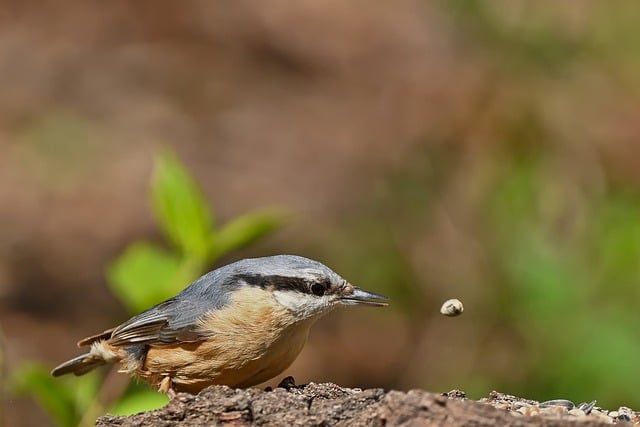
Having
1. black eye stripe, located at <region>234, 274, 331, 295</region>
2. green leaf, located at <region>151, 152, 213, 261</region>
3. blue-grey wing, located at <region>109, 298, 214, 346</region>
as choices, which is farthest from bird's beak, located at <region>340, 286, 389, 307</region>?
green leaf, located at <region>151, 152, 213, 261</region>

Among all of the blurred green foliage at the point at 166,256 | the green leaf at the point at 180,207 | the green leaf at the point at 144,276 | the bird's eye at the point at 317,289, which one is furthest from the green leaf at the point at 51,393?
the bird's eye at the point at 317,289

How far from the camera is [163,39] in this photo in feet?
47.7

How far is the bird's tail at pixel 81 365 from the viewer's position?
512cm

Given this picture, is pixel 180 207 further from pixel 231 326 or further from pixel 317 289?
pixel 317 289

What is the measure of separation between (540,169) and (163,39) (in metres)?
7.41

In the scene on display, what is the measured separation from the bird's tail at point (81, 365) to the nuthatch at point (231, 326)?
279 millimetres

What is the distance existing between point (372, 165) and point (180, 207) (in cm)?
812

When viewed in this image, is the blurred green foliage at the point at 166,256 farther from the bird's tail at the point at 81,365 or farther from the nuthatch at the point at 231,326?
the bird's tail at the point at 81,365

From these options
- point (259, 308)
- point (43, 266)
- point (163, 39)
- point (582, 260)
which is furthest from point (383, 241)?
point (163, 39)

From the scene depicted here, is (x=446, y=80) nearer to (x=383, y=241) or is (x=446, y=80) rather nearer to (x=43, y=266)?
(x=383, y=241)

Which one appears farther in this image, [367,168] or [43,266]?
[367,168]

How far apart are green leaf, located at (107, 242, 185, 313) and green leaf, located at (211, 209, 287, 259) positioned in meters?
0.19

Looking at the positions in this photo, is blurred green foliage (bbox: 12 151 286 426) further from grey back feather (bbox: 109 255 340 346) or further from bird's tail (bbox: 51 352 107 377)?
bird's tail (bbox: 51 352 107 377)

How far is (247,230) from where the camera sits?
4262 millimetres
